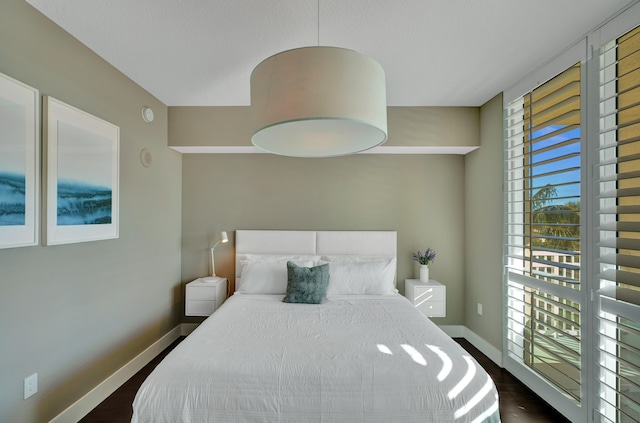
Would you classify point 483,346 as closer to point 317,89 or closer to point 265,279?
point 265,279

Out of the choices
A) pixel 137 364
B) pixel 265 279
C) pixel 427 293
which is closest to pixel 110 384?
pixel 137 364

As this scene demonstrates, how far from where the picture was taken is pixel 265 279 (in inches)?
125

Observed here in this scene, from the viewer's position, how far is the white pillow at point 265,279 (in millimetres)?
3150

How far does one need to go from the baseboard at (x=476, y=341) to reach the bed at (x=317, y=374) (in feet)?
4.04

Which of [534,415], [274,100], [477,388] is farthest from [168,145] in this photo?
[534,415]

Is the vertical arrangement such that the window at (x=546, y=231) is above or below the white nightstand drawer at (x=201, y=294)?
above

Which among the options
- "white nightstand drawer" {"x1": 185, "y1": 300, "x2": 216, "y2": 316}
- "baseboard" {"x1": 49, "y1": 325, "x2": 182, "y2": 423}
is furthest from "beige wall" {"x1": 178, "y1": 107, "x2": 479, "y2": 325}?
"baseboard" {"x1": 49, "y1": 325, "x2": 182, "y2": 423}

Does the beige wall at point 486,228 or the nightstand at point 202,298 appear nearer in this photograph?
the beige wall at point 486,228

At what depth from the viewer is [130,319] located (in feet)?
9.12

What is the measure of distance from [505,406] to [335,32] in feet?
10.2

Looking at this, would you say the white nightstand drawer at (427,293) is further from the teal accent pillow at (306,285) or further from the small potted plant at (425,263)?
the teal accent pillow at (306,285)

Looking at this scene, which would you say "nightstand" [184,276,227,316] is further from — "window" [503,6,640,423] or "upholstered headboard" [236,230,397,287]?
"window" [503,6,640,423]

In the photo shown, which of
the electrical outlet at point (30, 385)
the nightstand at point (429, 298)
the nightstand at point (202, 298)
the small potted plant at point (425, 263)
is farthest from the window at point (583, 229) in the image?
the electrical outlet at point (30, 385)


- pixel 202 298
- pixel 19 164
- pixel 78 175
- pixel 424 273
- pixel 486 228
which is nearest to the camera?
pixel 19 164
